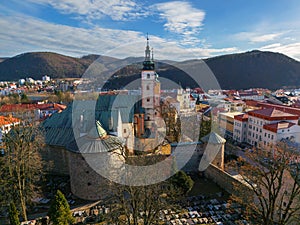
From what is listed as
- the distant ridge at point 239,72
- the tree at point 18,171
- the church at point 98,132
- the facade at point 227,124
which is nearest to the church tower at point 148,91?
the church at point 98,132

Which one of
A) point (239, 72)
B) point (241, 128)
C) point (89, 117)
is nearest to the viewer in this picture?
point (89, 117)

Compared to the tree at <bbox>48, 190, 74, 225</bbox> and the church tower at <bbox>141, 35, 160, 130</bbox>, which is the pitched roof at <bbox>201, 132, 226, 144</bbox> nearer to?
the church tower at <bbox>141, 35, 160, 130</bbox>

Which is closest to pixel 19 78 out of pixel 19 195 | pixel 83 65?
pixel 83 65

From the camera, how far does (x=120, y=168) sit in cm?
1427

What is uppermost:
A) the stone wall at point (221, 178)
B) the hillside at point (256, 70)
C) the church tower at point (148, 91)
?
the hillside at point (256, 70)

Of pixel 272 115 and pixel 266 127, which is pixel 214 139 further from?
pixel 272 115

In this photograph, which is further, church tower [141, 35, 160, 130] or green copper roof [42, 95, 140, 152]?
church tower [141, 35, 160, 130]

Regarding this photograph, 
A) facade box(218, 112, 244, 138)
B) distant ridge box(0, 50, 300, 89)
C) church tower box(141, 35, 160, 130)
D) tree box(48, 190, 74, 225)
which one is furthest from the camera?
distant ridge box(0, 50, 300, 89)

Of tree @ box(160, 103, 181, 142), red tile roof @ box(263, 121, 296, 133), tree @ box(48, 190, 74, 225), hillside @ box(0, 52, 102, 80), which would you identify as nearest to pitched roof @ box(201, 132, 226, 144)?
tree @ box(160, 103, 181, 142)

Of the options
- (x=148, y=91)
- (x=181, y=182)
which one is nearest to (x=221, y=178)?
(x=181, y=182)

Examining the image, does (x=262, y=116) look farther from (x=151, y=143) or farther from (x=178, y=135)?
(x=151, y=143)

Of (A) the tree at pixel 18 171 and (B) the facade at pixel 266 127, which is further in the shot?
(B) the facade at pixel 266 127

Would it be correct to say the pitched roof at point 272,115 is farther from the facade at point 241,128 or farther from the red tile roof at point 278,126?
the facade at point 241,128

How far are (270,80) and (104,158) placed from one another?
103 meters
